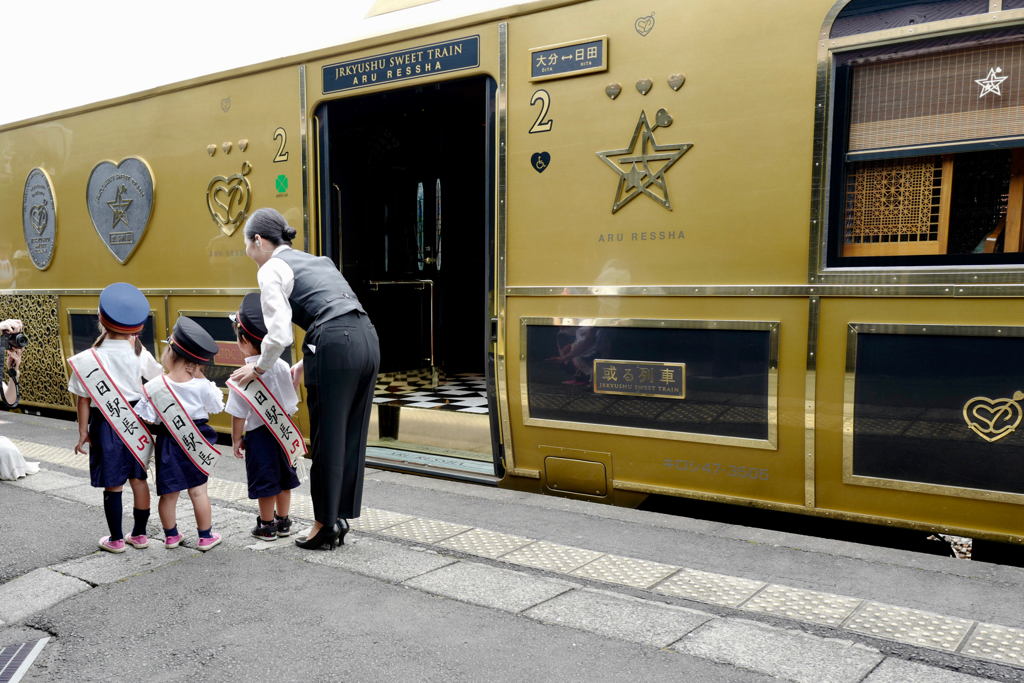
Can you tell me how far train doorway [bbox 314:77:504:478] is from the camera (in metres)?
4.43

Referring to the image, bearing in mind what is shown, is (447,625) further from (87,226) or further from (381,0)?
(87,226)

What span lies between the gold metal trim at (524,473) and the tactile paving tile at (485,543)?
622 millimetres

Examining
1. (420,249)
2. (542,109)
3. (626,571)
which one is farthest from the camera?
(420,249)

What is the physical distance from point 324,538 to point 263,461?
416 millimetres

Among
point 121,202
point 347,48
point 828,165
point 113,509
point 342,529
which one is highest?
point 347,48

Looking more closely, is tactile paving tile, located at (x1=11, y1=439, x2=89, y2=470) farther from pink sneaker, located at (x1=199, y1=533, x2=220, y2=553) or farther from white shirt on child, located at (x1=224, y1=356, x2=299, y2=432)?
white shirt on child, located at (x1=224, y1=356, x2=299, y2=432)

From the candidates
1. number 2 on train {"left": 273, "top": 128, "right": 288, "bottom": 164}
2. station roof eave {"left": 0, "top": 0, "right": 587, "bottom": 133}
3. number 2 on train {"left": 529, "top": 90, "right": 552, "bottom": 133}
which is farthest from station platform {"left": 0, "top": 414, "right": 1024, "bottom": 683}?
station roof eave {"left": 0, "top": 0, "right": 587, "bottom": 133}

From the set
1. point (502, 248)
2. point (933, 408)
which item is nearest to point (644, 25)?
point (502, 248)

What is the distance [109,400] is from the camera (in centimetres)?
293

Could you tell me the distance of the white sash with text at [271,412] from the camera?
9.86ft

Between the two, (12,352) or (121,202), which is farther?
(121,202)

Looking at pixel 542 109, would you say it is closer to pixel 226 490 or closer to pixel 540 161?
pixel 540 161

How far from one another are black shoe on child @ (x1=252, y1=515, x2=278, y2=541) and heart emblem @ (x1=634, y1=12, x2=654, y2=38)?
9.15 ft

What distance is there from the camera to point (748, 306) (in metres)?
3.19
